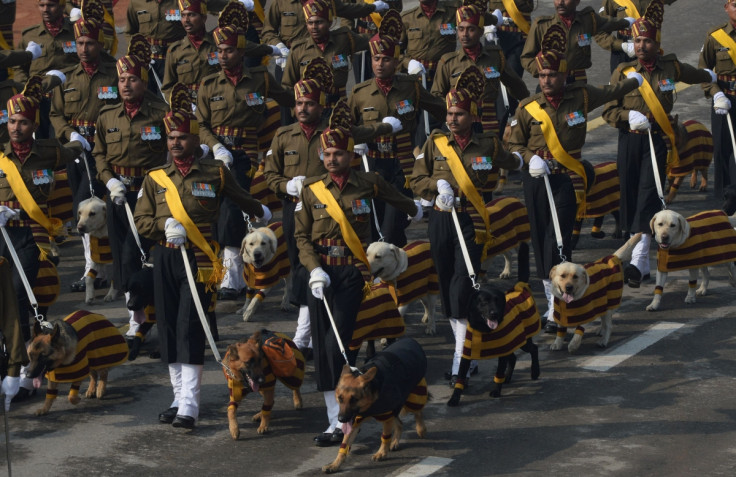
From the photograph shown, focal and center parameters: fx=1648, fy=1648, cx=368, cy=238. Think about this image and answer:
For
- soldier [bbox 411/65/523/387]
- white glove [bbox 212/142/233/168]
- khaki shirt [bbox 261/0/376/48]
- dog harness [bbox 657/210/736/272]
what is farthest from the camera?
khaki shirt [bbox 261/0/376/48]

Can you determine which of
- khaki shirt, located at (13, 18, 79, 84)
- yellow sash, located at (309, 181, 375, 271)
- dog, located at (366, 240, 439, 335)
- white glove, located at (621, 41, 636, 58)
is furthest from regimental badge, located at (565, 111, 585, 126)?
khaki shirt, located at (13, 18, 79, 84)

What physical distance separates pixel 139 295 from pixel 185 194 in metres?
1.78

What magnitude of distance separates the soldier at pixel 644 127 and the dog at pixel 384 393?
5002 millimetres

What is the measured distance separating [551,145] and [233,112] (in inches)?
153

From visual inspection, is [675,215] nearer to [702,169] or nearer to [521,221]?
[521,221]

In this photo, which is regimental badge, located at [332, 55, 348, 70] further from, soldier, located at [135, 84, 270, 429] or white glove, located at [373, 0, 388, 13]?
soldier, located at [135, 84, 270, 429]

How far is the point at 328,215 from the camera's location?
14.9 meters

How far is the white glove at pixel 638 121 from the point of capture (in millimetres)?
18703

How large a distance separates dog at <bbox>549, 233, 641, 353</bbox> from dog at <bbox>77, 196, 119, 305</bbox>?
5.08 meters

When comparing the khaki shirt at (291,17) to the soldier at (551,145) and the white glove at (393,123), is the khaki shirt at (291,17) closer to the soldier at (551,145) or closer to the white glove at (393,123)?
the white glove at (393,123)

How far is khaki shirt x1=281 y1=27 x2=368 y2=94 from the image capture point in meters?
20.6

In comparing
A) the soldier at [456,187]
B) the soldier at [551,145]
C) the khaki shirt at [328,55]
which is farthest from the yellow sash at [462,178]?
the khaki shirt at [328,55]

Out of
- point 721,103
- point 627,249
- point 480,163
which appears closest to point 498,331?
point 480,163

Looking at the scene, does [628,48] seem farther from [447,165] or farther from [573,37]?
[447,165]
